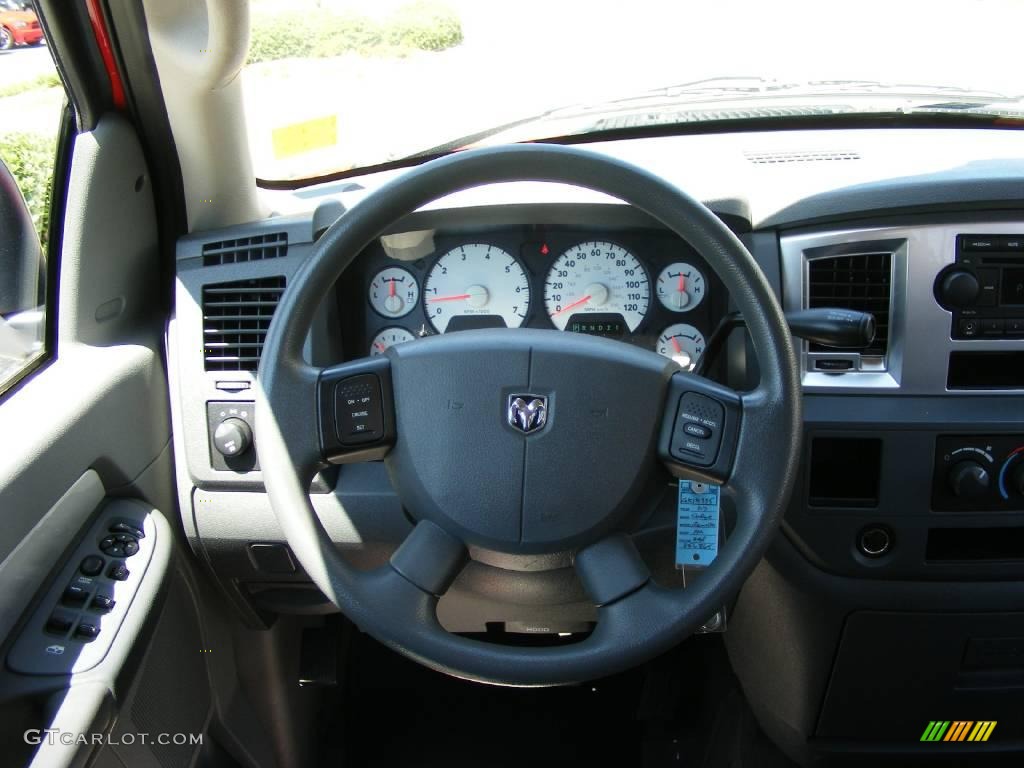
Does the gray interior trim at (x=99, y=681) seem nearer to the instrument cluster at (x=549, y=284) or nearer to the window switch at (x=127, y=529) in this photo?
the window switch at (x=127, y=529)

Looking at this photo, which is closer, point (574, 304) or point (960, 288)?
point (960, 288)

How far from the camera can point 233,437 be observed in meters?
1.81

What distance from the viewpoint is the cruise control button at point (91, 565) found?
160 centimetres

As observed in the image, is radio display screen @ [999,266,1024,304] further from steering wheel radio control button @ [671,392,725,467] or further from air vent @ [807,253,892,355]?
steering wheel radio control button @ [671,392,725,467]

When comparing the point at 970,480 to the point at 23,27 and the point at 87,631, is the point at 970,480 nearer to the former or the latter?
the point at 87,631

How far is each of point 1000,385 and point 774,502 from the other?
0.84m

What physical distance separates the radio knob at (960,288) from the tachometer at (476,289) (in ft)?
2.66

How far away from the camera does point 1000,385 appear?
70.8 inches

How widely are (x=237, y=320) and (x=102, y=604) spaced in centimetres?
60

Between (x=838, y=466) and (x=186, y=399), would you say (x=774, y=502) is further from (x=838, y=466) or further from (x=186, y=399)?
(x=186, y=399)

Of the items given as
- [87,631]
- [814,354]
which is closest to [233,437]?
[87,631]

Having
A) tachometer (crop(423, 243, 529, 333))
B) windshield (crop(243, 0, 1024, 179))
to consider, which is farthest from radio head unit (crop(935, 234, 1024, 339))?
tachometer (crop(423, 243, 529, 333))

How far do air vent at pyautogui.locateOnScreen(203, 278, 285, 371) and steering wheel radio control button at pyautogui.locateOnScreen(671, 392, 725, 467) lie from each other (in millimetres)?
918

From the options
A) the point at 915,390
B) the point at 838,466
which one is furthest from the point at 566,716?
the point at 915,390
